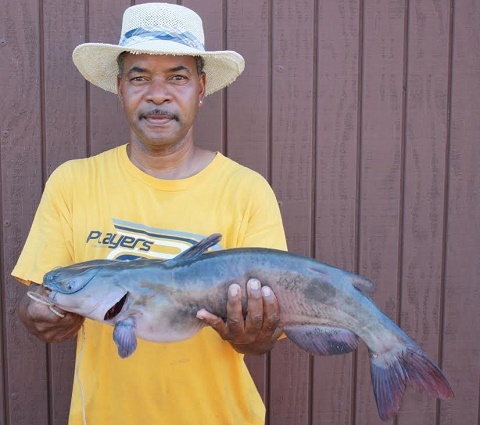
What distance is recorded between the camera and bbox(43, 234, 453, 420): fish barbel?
6.24 feet

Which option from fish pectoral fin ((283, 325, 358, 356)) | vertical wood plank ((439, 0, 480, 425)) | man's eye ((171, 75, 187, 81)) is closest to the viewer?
fish pectoral fin ((283, 325, 358, 356))

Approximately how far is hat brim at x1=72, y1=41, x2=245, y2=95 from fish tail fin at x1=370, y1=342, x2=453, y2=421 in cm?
130

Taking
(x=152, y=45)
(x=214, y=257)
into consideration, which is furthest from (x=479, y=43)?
(x=214, y=257)

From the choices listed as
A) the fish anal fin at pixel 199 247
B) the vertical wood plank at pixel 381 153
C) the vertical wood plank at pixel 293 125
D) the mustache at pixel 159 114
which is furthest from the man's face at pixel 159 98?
the vertical wood plank at pixel 381 153

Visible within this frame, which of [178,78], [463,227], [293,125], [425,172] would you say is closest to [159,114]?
[178,78]

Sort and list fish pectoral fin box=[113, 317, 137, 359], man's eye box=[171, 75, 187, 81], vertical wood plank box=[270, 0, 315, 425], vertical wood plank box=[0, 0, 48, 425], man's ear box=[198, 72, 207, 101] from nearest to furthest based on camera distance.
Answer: fish pectoral fin box=[113, 317, 137, 359], man's eye box=[171, 75, 187, 81], man's ear box=[198, 72, 207, 101], vertical wood plank box=[0, 0, 48, 425], vertical wood plank box=[270, 0, 315, 425]

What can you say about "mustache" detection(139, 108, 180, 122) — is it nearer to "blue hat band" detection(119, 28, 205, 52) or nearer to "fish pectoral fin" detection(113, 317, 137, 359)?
"blue hat band" detection(119, 28, 205, 52)

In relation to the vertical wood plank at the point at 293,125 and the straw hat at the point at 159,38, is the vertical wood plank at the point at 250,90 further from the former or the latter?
the straw hat at the point at 159,38

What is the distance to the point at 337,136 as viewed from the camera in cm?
316

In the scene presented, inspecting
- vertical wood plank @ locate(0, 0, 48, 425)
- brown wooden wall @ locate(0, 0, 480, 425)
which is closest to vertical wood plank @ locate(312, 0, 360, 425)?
brown wooden wall @ locate(0, 0, 480, 425)

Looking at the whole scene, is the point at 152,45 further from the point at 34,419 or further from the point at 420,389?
the point at 34,419

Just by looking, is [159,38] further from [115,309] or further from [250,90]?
[115,309]

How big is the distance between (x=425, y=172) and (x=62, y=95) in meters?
1.95

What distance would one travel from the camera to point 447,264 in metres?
3.28
